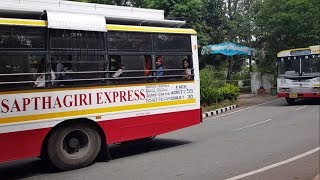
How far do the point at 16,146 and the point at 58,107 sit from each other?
40.0 inches

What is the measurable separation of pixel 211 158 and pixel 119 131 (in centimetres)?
193

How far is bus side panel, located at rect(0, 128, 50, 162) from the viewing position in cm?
706

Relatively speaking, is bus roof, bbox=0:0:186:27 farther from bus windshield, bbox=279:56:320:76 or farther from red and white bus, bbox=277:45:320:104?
bus windshield, bbox=279:56:320:76

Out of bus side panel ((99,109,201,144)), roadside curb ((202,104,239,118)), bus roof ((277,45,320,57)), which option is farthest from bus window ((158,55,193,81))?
bus roof ((277,45,320,57))

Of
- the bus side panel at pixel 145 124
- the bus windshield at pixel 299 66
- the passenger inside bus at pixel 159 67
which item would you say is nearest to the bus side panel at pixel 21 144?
the bus side panel at pixel 145 124

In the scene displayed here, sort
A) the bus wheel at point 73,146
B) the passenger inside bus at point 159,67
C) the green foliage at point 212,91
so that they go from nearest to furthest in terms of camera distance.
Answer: the bus wheel at point 73,146
the passenger inside bus at point 159,67
the green foliage at point 212,91

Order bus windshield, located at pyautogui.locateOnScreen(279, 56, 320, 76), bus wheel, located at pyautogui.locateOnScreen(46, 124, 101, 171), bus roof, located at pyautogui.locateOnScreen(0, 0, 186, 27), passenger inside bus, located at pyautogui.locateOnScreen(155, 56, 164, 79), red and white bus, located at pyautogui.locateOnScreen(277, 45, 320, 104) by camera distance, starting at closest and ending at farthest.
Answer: bus roof, located at pyautogui.locateOnScreen(0, 0, 186, 27) → bus wheel, located at pyautogui.locateOnScreen(46, 124, 101, 171) → passenger inside bus, located at pyautogui.locateOnScreen(155, 56, 164, 79) → red and white bus, located at pyautogui.locateOnScreen(277, 45, 320, 104) → bus windshield, located at pyautogui.locateOnScreen(279, 56, 320, 76)

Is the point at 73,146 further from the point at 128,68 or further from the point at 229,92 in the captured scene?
the point at 229,92

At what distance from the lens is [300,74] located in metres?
19.3

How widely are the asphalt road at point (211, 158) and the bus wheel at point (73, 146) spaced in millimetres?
199

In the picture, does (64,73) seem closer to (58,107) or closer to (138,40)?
(58,107)

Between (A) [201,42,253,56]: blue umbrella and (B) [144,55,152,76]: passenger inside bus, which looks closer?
(B) [144,55,152,76]: passenger inside bus

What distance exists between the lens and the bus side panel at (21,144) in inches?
278

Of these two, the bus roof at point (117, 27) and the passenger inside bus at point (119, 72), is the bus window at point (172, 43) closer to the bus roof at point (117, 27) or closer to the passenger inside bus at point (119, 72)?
the bus roof at point (117, 27)
